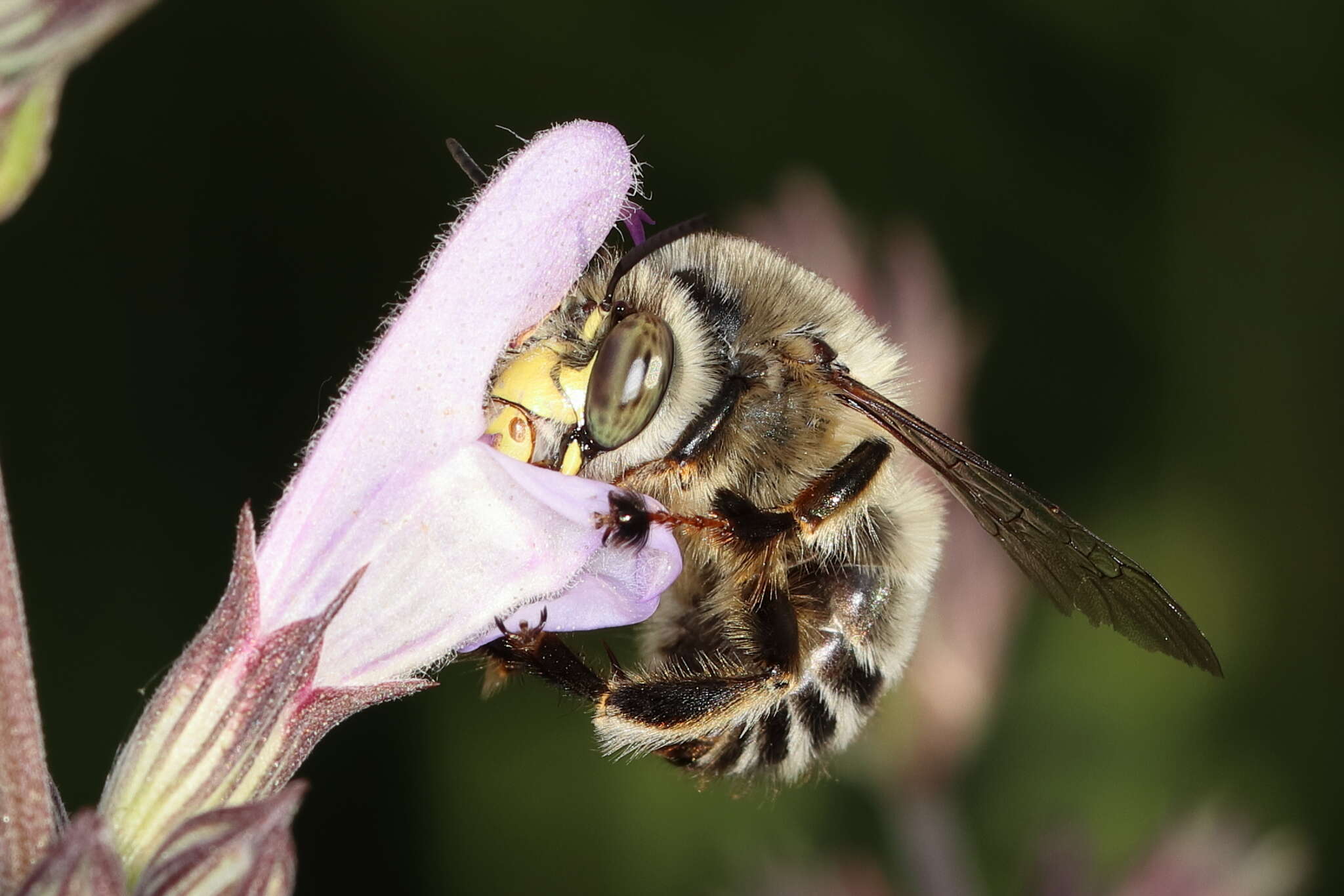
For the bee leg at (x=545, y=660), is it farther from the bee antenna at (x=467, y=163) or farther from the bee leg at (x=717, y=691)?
the bee antenna at (x=467, y=163)

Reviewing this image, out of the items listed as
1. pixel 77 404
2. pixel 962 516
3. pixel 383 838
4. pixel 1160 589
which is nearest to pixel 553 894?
pixel 383 838

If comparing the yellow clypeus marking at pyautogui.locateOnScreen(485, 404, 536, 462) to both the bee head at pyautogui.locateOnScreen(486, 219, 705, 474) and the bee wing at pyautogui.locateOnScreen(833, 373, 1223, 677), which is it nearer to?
the bee head at pyautogui.locateOnScreen(486, 219, 705, 474)

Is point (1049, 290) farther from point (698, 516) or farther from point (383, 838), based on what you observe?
point (698, 516)

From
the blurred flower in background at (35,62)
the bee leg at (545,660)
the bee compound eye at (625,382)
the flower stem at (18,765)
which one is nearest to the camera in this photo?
the blurred flower in background at (35,62)

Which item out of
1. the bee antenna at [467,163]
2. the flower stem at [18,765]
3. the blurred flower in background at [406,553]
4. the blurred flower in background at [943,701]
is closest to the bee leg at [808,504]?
the blurred flower in background at [406,553]

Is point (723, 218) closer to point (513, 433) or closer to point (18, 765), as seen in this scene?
point (513, 433)

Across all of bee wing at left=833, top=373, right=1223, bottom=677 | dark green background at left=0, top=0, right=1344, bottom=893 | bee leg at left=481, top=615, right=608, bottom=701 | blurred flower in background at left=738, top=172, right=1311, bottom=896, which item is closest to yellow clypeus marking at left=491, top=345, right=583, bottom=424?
bee leg at left=481, top=615, right=608, bottom=701

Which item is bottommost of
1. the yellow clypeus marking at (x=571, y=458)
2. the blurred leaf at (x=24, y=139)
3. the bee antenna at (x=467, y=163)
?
the yellow clypeus marking at (x=571, y=458)
